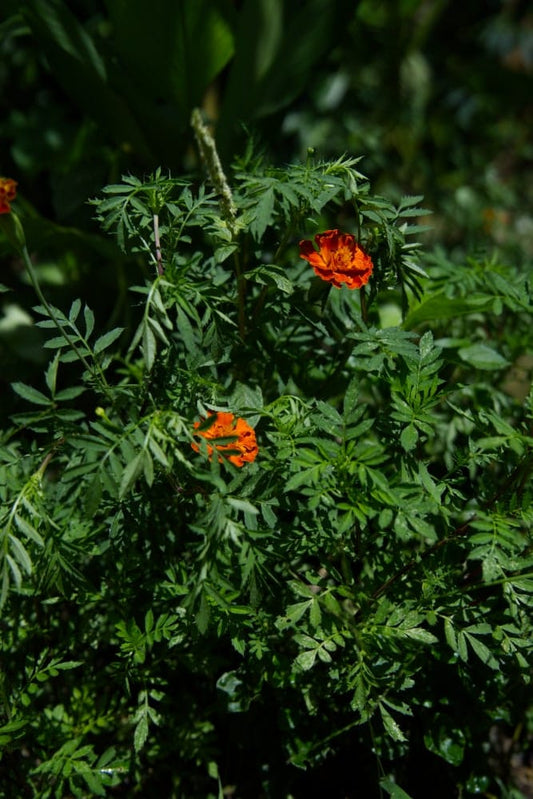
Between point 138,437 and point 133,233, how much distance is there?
297mm

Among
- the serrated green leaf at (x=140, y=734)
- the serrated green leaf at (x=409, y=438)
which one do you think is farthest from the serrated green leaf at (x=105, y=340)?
the serrated green leaf at (x=140, y=734)

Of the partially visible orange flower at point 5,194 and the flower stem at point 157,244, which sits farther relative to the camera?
the flower stem at point 157,244

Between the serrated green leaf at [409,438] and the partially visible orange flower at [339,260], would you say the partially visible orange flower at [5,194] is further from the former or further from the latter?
the serrated green leaf at [409,438]

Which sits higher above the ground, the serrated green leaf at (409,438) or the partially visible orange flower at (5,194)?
the partially visible orange flower at (5,194)

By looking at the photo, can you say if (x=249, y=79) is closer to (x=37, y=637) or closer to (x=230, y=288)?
(x=230, y=288)

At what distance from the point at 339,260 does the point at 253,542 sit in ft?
1.30

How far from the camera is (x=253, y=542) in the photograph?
3.19 feet

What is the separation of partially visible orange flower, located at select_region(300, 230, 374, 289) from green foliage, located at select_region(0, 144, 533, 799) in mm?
45

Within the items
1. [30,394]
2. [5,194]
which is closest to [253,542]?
[30,394]

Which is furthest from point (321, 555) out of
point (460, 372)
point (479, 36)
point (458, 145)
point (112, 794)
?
point (479, 36)

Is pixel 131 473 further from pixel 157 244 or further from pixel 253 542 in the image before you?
pixel 157 244

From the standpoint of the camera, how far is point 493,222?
3008 mm

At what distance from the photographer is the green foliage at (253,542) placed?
98 cm

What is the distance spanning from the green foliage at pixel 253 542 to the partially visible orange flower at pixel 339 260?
0.15 ft
